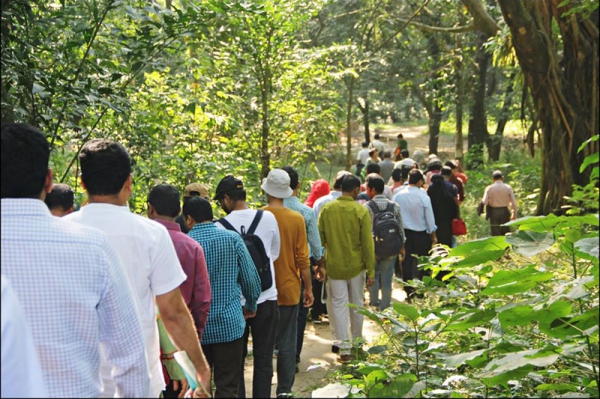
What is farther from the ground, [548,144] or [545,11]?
[545,11]

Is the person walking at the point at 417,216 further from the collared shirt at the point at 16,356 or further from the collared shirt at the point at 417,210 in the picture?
the collared shirt at the point at 16,356

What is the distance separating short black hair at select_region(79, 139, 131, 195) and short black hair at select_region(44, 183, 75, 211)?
143 cm

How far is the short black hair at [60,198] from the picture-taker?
5.25m

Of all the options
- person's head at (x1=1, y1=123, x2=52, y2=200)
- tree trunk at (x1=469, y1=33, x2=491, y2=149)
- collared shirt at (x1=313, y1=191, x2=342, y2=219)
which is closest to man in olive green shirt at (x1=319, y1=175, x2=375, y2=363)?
collared shirt at (x1=313, y1=191, x2=342, y2=219)

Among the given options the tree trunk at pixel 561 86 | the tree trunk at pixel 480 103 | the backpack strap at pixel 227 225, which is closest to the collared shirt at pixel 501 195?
the tree trunk at pixel 561 86

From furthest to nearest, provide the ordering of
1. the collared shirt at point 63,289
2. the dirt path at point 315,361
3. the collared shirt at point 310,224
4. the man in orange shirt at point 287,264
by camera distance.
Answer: the collared shirt at point 310,224 → the dirt path at point 315,361 → the man in orange shirt at point 287,264 → the collared shirt at point 63,289

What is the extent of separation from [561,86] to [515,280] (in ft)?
39.3

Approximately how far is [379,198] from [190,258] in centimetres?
558

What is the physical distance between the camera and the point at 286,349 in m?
6.99

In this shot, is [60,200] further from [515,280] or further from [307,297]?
[307,297]

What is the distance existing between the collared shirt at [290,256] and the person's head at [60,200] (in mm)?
2294

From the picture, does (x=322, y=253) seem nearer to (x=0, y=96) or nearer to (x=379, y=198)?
(x=379, y=198)

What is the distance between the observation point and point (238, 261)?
571cm

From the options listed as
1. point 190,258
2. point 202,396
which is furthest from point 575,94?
point 202,396
